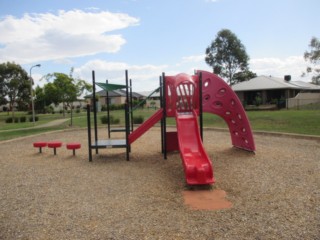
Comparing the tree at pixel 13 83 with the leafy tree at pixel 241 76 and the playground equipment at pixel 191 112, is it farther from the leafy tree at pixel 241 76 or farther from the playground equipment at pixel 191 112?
the playground equipment at pixel 191 112

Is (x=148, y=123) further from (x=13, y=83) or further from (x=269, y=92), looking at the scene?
(x=13, y=83)

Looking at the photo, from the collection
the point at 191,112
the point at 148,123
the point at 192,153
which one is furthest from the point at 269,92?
the point at 192,153

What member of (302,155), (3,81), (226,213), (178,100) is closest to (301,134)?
(302,155)

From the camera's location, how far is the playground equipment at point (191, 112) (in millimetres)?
6979

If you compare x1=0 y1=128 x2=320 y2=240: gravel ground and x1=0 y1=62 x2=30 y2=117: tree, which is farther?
x1=0 y1=62 x2=30 y2=117: tree

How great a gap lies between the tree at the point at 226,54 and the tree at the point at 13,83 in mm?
26690

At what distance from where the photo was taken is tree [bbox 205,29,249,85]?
43.9m

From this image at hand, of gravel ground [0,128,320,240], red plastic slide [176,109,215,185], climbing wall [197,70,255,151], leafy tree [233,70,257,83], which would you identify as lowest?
gravel ground [0,128,320,240]

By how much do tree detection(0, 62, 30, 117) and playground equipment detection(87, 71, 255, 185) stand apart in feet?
131

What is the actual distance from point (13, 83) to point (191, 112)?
41.7 meters

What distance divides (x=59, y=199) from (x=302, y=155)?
241 inches

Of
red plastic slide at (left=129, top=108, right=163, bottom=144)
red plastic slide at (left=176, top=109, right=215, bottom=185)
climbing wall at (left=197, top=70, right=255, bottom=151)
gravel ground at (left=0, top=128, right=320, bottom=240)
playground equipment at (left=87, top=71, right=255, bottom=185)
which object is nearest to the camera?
gravel ground at (left=0, top=128, right=320, bottom=240)

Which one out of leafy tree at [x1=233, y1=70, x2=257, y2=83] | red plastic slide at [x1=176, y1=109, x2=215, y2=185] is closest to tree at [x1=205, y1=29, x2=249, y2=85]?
leafy tree at [x1=233, y1=70, x2=257, y2=83]

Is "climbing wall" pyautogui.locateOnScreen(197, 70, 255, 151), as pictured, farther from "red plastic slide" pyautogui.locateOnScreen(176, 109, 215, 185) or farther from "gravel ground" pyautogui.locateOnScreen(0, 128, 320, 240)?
"red plastic slide" pyautogui.locateOnScreen(176, 109, 215, 185)
